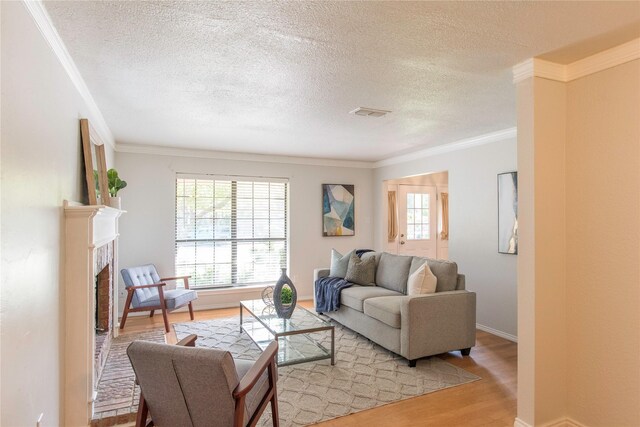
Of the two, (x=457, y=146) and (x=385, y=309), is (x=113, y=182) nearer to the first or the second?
(x=385, y=309)

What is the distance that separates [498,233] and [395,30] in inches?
124

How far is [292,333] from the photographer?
3.33m

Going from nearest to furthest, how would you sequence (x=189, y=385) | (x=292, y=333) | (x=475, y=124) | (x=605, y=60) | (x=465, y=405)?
(x=189, y=385) → (x=605, y=60) → (x=465, y=405) → (x=292, y=333) → (x=475, y=124)

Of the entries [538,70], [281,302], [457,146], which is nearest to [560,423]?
[538,70]

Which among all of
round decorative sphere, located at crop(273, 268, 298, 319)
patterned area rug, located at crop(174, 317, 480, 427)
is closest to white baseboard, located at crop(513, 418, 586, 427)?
patterned area rug, located at crop(174, 317, 480, 427)

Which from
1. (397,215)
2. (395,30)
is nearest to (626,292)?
(395,30)

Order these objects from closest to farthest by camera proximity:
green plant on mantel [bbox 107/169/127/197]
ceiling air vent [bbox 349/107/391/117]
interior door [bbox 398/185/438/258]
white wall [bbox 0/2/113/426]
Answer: white wall [bbox 0/2/113/426]
ceiling air vent [bbox 349/107/391/117]
green plant on mantel [bbox 107/169/127/197]
interior door [bbox 398/185/438/258]

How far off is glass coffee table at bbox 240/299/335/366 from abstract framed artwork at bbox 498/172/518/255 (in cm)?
222

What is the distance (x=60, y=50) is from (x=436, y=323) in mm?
3550

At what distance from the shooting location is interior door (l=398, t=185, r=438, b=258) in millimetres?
6809

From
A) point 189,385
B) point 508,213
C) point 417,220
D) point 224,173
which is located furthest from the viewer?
point 417,220

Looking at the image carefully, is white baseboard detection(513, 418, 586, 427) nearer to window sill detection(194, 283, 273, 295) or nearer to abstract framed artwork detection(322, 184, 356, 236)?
window sill detection(194, 283, 273, 295)

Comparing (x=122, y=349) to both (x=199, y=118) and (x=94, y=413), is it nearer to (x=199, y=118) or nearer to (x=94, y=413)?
(x=94, y=413)

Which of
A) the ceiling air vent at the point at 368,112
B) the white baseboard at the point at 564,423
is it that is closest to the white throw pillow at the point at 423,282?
the white baseboard at the point at 564,423
